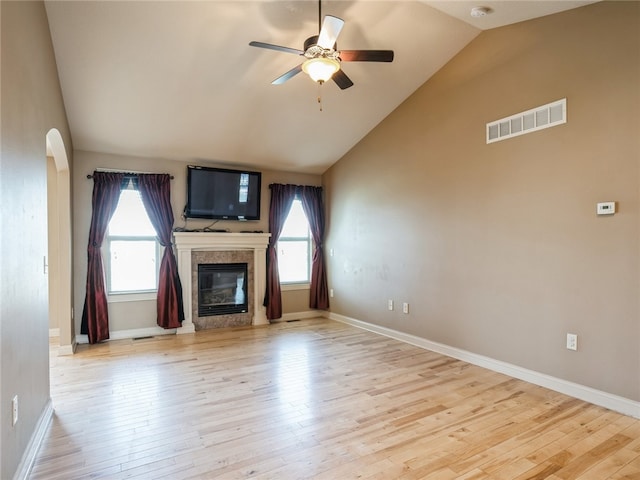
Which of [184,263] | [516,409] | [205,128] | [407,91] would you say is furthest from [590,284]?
[184,263]

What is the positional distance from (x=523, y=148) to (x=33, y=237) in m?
4.02

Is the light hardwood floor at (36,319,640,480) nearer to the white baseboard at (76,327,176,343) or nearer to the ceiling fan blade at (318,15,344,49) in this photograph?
the white baseboard at (76,327,176,343)

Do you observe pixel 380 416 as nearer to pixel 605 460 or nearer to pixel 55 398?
pixel 605 460

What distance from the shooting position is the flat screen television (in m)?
5.48

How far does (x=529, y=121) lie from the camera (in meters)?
3.49

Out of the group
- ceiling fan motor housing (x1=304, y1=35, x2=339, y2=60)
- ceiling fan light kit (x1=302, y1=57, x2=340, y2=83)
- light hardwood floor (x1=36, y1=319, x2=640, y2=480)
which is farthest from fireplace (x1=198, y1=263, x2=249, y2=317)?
ceiling fan motor housing (x1=304, y1=35, x2=339, y2=60)

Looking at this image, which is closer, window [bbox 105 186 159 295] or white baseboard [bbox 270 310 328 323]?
window [bbox 105 186 159 295]

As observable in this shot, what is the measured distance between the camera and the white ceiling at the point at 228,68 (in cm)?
320

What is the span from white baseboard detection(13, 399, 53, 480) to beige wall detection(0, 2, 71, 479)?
5 centimetres

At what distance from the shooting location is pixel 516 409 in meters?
2.90

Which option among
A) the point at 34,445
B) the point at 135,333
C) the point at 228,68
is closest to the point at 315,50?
the point at 228,68

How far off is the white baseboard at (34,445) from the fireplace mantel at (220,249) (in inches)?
102

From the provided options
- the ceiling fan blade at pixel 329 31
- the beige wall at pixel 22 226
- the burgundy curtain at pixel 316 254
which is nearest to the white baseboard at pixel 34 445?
the beige wall at pixel 22 226

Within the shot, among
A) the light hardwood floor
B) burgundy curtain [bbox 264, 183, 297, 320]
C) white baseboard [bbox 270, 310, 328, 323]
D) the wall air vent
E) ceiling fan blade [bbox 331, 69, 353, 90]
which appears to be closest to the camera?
the light hardwood floor
